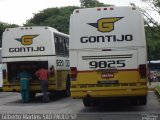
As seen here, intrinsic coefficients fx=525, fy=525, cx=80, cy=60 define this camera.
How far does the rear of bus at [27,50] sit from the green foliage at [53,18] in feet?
162

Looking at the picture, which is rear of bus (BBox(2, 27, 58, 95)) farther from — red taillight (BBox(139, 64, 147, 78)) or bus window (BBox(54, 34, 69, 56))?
red taillight (BBox(139, 64, 147, 78))

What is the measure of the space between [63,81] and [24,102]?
8.06 ft

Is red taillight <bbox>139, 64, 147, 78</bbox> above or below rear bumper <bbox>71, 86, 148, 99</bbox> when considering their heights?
above

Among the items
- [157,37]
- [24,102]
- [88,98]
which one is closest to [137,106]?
[88,98]

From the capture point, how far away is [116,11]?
57.0 feet

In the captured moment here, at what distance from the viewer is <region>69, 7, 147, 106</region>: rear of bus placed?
17.1 meters

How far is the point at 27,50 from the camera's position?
2330 cm

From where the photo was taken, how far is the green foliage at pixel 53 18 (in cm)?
7465

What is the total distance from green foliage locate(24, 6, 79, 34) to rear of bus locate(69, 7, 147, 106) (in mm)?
55405

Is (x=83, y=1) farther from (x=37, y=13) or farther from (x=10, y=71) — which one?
(x=10, y=71)

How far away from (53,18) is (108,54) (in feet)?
204

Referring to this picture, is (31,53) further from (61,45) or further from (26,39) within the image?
(61,45)

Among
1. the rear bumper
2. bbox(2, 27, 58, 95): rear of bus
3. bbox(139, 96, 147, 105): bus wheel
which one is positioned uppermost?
bbox(2, 27, 58, 95): rear of bus

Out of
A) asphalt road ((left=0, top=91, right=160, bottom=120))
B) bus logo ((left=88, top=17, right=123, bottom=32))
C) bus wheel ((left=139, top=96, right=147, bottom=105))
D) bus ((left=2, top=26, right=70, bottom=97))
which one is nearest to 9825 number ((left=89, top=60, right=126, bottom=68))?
bus logo ((left=88, top=17, right=123, bottom=32))
